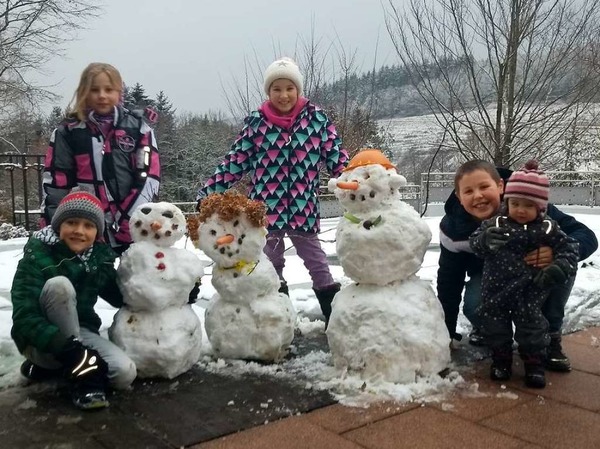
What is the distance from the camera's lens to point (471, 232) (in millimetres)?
3377

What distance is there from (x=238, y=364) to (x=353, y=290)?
0.73 meters

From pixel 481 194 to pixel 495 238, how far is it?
0.40 meters

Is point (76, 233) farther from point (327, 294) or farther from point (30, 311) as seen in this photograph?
point (327, 294)

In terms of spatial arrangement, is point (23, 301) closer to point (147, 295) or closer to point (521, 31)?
point (147, 295)

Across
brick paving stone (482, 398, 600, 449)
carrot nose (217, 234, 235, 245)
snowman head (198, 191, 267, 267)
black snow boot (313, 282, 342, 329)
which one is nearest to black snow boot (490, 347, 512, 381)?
brick paving stone (482, 398, 600, 449)

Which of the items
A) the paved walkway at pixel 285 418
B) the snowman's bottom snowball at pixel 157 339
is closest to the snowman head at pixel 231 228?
the snowman's bottom snowball at pixel 157 339

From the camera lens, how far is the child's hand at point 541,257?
288 cm

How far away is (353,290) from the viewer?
10.4 feet

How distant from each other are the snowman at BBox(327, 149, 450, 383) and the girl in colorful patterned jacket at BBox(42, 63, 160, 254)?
47.0 inches

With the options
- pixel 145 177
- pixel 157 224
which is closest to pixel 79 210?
pixel 157 224

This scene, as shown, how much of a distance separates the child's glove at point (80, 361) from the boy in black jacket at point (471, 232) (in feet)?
6.28

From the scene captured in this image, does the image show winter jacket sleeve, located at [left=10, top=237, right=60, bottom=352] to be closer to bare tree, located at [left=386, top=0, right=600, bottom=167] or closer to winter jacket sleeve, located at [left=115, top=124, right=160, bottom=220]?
winter jacket sleeve, located at [left=115, top=124, right=160, bottom=220]

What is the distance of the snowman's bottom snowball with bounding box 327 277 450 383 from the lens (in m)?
2.90

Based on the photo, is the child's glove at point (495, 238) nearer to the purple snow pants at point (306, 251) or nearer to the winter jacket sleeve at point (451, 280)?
the winter jacket sleeve at point (451, 280)
